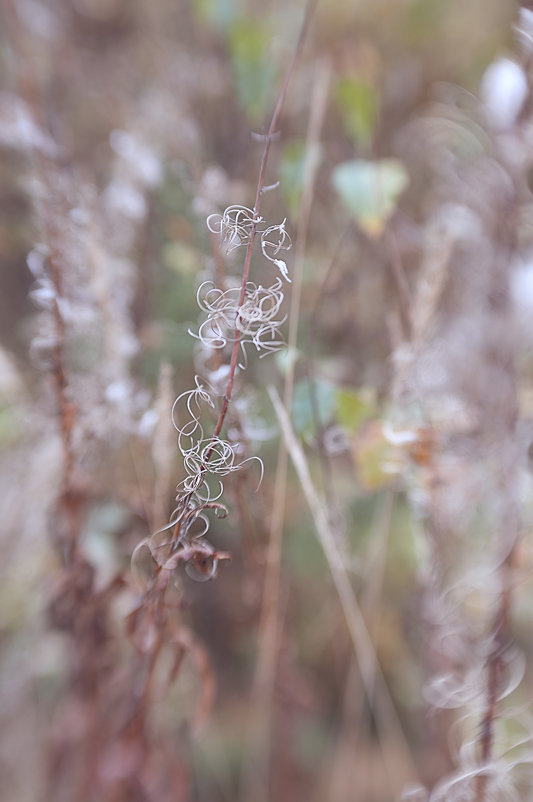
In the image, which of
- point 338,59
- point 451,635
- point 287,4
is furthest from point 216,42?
point 451,635

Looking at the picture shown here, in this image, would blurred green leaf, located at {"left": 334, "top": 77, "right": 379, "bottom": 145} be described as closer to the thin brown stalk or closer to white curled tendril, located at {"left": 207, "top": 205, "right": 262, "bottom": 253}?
the thin brown stalk

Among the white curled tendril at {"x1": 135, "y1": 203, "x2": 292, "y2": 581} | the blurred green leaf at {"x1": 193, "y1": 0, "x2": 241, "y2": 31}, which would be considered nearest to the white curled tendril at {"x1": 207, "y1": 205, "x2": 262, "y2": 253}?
the white curled tendril at {"x1": 135, "y1": 203, "x2": 292, "y2": 581}

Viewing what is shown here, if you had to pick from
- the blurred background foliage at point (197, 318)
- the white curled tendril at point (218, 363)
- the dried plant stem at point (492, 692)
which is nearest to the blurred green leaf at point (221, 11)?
the blurred background foliage at point (197, 318)

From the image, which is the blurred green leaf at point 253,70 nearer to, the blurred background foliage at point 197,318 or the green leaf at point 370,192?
the blurred background foliage at point 197,318

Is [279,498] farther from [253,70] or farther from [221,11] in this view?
[221,11]

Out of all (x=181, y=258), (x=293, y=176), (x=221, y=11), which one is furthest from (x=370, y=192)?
(x=221, y=11)

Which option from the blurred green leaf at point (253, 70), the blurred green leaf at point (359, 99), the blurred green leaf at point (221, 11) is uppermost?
the blurred green leaf at point (221, 11)

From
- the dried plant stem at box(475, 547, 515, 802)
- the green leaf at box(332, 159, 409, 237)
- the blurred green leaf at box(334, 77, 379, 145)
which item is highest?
the blurred green leaf at box(334, 77, 379, 145)

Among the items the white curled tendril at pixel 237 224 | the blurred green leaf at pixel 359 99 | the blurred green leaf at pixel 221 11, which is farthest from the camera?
the blurred green leaf at pixel 221 11

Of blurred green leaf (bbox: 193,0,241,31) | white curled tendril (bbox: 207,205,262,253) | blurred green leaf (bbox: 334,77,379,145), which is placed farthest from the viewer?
blurred green leaf (bbox: 193,0,241,31)
